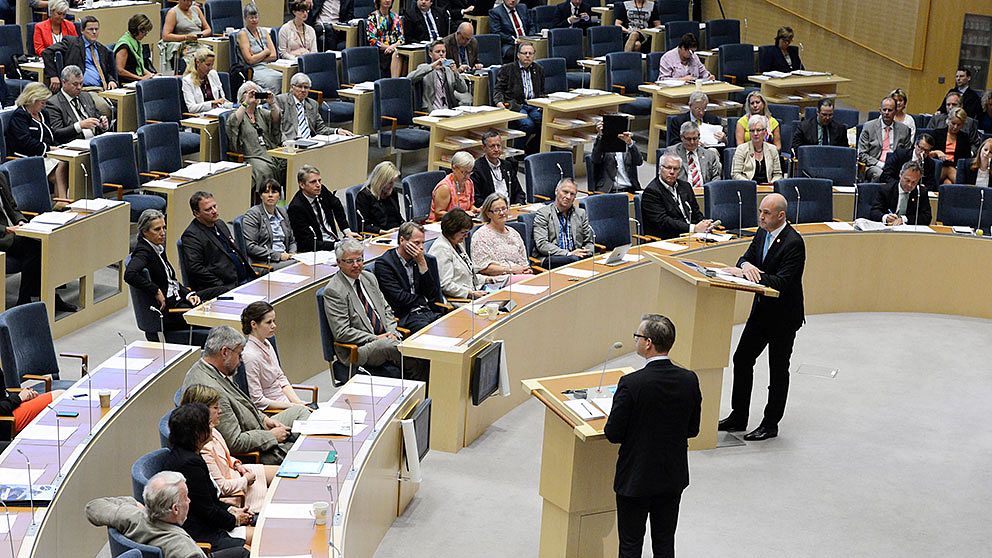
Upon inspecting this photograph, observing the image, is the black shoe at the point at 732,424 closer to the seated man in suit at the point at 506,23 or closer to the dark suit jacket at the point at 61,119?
the dark suit jacket at the point at 61,119

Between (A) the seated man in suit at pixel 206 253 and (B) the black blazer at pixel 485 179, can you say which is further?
(B) the black blazer at pixel 485 179

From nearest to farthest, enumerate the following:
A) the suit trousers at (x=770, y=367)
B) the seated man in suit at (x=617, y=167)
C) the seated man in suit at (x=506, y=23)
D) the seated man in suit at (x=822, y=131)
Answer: the suit trousers at (x=770, y=367)
the seated man in suit at (x=617, y=167)
the seated man in suit at (x=822, y=131)
the seated man in suit at (x=506, y=23)

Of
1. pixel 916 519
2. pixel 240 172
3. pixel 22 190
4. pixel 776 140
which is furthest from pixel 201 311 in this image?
pixel 776 140

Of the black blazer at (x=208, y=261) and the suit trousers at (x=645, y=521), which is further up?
the black blazer at (x=208, y=261)

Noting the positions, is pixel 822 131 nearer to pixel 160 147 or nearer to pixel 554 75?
pixel 554 75

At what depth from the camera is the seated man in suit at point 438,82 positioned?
37.6ft

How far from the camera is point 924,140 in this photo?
1063 cm

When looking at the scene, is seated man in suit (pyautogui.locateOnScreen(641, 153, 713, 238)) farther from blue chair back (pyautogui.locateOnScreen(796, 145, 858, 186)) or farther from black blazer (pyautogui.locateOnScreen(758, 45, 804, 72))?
black blazer (pyautogui.locateOnScreen(758, 45, 804, 72))

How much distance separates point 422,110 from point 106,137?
3438 mm

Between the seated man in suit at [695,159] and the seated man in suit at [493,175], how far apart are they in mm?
1316

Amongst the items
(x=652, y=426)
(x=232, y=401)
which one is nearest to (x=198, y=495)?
(x=232, y=401)

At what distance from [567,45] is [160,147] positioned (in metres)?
5.69

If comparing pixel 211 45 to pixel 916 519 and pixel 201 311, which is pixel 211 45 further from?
pixel 916 519

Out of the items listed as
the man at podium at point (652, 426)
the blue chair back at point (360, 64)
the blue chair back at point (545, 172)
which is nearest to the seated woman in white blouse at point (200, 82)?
the blue chair back at point (360, 64)
